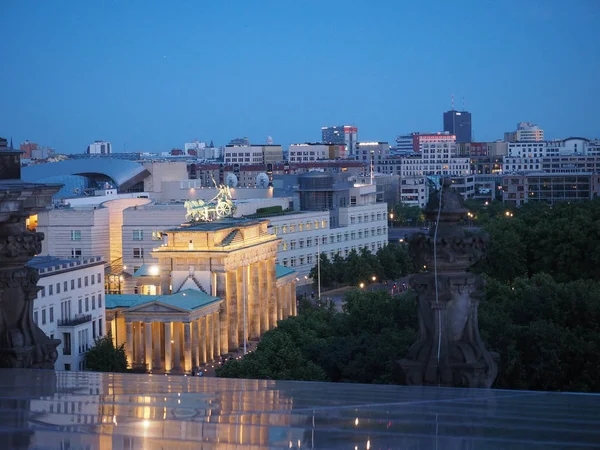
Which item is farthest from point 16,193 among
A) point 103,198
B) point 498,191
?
point 498,191

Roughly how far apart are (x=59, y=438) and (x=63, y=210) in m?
74.6

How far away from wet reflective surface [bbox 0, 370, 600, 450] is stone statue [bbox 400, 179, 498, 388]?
51cm

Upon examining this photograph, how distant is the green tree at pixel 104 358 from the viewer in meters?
52.8

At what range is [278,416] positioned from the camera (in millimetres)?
12891

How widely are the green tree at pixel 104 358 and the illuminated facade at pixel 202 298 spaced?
476cm

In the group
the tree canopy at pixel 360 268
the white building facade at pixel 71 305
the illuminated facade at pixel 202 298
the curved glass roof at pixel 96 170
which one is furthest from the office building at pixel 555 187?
the white building facade at pixel 71 305

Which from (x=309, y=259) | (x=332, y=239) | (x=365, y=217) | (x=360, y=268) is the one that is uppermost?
(x=365, y=217)

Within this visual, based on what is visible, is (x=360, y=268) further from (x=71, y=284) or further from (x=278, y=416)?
(x=278, y=416)

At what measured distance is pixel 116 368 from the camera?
52500 mm

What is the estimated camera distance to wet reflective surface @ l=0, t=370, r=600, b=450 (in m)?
11.6

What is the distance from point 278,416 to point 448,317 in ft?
10.8

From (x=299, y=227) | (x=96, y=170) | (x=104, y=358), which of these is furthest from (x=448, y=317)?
(x=96, y=170)

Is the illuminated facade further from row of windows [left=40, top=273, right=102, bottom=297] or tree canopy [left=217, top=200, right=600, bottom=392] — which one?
tree canopy [left=217, top=200, right=600, bottom=392]

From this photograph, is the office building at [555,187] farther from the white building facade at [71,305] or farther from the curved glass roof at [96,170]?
the white building facade at [71,305]
